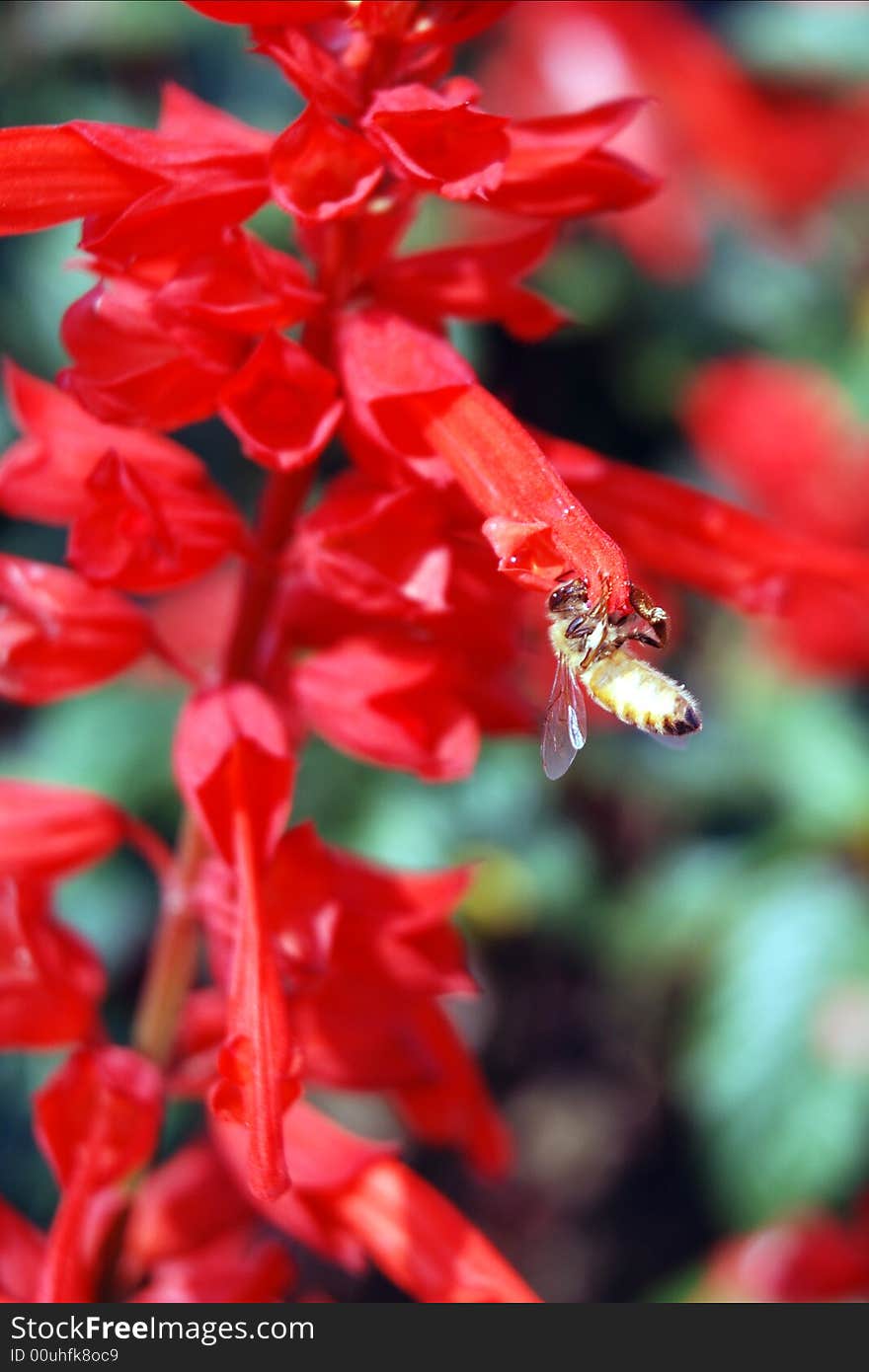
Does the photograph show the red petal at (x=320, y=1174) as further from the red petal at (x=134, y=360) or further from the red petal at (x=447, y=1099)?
the red petal at (x=134, y=360)

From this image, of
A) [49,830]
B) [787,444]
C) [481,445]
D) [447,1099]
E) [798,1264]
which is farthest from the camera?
[787,444]

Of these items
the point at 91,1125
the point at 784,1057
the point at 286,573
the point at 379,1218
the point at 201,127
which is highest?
the point at 201,127

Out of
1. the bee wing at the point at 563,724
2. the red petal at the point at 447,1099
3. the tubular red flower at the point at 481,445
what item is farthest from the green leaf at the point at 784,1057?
the tubular red flower at the point at 481,445

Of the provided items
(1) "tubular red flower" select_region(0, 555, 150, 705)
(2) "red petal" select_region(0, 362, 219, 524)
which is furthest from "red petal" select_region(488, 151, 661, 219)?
(1) "tubular red flower" select_region(0, 555, 150, 705)

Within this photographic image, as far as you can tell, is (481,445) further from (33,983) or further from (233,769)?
(33,983)

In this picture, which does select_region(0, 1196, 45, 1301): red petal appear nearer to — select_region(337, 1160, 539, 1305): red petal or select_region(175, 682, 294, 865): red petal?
select_region(337, 1160, 539, 1305): red petal

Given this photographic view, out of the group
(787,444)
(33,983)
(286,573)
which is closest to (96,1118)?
(33,983)

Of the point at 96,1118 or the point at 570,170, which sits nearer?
the point at 570,170
